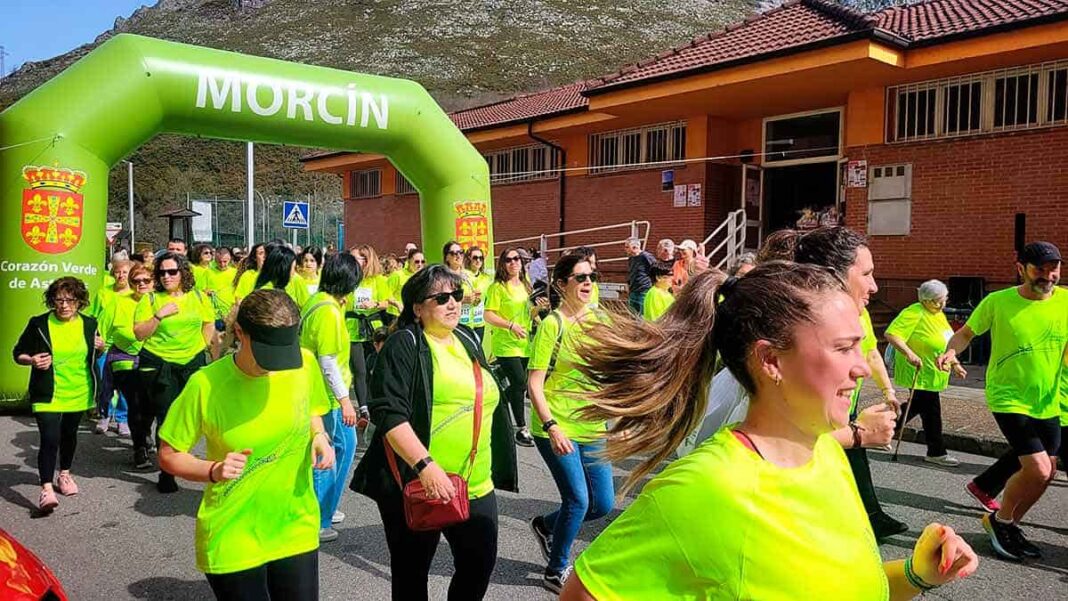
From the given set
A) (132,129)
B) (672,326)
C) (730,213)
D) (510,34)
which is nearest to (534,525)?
(672,326)

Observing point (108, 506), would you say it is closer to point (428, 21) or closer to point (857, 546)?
point (857, 546)

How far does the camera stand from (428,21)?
7019 centimetres

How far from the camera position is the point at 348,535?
5.12 metres

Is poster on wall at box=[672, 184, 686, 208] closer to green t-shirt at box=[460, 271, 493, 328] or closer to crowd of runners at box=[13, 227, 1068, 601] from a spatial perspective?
green t-shirt at box=[460, 271, 493, 328]

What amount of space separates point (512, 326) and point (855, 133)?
803cm

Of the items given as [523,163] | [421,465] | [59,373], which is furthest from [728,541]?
[523,163]

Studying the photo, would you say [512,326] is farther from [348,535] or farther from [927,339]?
[927,339]

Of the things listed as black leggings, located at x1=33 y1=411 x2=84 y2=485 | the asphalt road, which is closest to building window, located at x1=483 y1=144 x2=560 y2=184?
the asphalt road

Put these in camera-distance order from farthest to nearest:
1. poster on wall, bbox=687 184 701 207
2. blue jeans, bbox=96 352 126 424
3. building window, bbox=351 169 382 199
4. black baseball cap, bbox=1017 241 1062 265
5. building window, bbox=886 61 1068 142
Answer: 1. building window, bbox=351 169 382 199
2. poster on wall, bbox=687 184 701 207
3. building window, bbox=886 61 1068 142
4. blue jeans, bbox=96 352 126 424
5. black baseball cap, bbox=1017 241 1062 265

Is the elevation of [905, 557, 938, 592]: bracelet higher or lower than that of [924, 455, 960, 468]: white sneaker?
higher

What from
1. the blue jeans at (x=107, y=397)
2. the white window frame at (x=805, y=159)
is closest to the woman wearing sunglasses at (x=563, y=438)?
the blue jeans at (x=107, y=397)

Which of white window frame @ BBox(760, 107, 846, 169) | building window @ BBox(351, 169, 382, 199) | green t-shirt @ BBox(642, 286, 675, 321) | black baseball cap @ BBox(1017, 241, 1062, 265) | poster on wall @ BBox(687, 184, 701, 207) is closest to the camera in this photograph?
black baseball cap @ BBox(1017, 241, 1062, 265)

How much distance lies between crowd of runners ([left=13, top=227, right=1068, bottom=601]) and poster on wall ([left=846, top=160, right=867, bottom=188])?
239 inches

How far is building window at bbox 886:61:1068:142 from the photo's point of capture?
435 inches
